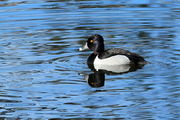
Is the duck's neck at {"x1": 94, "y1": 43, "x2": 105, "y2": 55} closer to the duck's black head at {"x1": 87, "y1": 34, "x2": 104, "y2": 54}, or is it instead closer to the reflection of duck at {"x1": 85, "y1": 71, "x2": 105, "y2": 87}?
the duck's black head at {"x1": 87, "y1": 34, "x2": 104, "y2": 54}

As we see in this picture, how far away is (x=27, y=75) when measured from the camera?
1268cm

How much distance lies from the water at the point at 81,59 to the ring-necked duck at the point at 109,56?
1.05 feet

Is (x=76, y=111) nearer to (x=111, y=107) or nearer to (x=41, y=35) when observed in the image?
(x=111, y=107)

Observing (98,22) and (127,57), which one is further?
(98,22)

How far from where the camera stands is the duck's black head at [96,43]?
14.6 m

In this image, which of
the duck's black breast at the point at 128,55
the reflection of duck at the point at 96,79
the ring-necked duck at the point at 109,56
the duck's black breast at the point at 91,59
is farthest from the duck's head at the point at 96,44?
the reflection of duck at the point at 96,79

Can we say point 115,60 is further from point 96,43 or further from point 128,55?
point 96,43

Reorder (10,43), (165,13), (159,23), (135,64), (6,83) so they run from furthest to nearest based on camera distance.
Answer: (165,13) < (159,23) < (10,43) < (135,64) < (6,83)

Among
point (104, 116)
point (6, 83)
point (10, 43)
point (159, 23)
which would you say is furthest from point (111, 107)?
point (159, 23)

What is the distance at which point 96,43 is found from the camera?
48.0ft

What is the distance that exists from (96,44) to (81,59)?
52cm

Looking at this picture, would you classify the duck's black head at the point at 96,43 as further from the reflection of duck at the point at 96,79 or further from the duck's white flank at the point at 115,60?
the reflection of duck at the point at 96,79

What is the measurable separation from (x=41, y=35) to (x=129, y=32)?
2410mm

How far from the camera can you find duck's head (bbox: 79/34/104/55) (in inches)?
576
